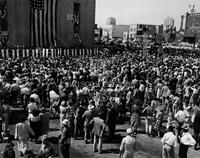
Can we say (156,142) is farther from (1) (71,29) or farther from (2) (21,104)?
(1) (71,29)

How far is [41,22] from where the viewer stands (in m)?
35.8

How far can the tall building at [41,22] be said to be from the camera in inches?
1406

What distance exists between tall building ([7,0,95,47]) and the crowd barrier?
18.0 ft

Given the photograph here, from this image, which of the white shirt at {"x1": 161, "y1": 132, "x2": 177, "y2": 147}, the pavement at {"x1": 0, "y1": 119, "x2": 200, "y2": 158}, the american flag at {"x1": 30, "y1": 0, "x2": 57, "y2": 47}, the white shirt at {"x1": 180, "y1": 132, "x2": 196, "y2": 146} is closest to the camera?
the white shirt at {"x1": 161, "y1": 132, "x2": 177, "y2": 147}

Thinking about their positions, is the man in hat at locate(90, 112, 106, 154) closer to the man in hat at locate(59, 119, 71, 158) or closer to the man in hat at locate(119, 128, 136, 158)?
the man in hat at locate(59, 119, 71, 158)

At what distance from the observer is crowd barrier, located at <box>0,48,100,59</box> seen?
27066 mm

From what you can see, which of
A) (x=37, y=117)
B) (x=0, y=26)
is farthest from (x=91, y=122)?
(x=0, y=26)

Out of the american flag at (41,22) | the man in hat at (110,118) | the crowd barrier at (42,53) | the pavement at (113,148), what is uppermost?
the american flag at (41,22)

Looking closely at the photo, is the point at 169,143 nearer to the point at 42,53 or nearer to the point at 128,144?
the point at 128,144

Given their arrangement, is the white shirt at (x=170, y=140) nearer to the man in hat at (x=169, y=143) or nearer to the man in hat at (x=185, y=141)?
the man in hat at (x=169, y=143)

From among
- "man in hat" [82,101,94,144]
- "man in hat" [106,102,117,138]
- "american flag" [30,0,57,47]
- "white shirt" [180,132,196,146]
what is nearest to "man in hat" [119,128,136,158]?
"white shirt" [180,132,196,146]

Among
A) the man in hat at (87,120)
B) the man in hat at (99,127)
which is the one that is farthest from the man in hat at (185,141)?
the man in hat at (87,120)

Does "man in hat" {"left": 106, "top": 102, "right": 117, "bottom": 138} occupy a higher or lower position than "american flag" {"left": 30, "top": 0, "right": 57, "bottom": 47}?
lower

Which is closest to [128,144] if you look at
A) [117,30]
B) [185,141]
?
[185,141]
